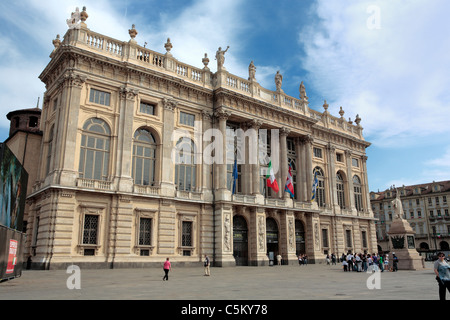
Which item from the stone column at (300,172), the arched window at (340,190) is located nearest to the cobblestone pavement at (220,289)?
the stone column at (300,172)

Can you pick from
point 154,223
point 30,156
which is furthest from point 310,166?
point 30,156

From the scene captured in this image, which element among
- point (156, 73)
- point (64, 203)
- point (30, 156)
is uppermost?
point (156, 73)

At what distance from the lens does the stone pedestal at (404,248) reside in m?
26.8

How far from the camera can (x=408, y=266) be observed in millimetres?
26750

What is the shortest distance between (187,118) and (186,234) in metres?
10.6

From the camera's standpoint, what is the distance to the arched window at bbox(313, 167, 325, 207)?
4514 centimetres

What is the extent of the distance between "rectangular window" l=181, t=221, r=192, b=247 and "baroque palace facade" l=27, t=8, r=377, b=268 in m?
0.11

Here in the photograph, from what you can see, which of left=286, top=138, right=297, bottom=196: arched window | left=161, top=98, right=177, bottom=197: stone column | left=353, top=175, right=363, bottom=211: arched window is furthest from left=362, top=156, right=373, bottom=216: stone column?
left=161, top=98, right=177, bottom=197: stone column

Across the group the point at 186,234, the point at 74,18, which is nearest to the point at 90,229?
the point at 186,234

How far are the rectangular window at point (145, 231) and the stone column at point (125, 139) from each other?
2.82m

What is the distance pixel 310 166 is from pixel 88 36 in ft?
87.2

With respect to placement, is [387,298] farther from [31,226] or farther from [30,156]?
[30,156]

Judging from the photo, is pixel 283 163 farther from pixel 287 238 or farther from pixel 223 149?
pixel 223 149

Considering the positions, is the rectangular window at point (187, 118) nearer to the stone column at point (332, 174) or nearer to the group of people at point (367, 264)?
the group of people at point (367, 264)
